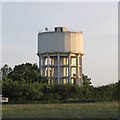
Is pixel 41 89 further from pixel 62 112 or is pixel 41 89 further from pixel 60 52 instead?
pixel 62 112

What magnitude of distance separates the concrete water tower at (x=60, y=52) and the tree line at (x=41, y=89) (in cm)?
342

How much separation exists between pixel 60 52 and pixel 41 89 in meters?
11.2

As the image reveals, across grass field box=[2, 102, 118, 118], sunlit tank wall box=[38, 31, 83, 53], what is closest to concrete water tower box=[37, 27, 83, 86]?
sunlit tank wall box=[38, 31, 83, 53]

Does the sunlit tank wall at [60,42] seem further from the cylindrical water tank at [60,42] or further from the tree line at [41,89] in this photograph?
the tree line at [41,89]

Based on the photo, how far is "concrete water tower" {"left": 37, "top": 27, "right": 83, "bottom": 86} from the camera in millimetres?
83875

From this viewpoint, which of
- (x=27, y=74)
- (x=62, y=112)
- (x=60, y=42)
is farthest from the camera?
(x=27, y=74)

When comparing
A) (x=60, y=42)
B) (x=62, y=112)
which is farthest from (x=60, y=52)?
(x=62, y=112)

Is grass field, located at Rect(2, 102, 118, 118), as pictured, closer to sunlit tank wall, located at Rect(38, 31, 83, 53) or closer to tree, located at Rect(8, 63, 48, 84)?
sunlit tank wall, located at Rect(38, 31, 83, 53)

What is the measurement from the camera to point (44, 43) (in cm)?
8538

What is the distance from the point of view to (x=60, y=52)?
3287 inches

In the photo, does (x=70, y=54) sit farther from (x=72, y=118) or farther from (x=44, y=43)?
(x=72, y=118)

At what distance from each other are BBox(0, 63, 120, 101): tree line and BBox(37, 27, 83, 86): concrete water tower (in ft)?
11.2

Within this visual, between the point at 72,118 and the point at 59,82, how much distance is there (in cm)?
5352

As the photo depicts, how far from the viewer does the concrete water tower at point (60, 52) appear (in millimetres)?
83875
